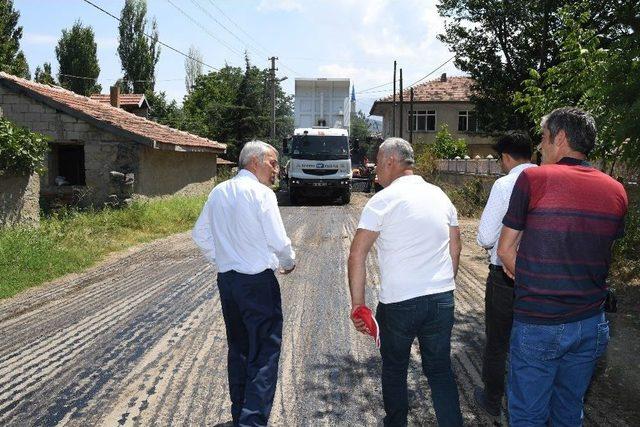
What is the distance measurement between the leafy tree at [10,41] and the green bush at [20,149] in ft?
56.2

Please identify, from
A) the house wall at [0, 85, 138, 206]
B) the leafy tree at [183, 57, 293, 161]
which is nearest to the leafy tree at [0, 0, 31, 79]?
the house wall at [0, 85, 138, 206]

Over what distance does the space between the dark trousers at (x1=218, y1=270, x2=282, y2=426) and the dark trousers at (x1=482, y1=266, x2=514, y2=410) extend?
1436 mm

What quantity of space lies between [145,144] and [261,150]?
1232 cm

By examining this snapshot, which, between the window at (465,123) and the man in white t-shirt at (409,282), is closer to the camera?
the man in white t-shirt at (409,282)

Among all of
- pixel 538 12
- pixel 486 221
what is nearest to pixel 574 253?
pixel 486 221

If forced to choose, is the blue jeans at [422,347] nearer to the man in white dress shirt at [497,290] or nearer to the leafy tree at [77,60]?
the man in white dress shirt at [497,290]

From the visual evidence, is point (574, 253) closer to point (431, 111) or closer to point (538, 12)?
point (538, 12)

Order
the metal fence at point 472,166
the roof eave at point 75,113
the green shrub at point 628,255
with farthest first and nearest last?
the metal fence at point 472,166 < the roof eave at point 75,113 < the green shrub at point 628,255

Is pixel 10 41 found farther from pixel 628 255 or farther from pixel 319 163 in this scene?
pixel 628 255

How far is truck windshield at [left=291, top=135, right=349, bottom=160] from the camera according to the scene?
22.4 m

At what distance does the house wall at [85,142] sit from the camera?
15539 mm

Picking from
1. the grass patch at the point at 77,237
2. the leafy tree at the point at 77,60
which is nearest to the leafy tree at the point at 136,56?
the leafy tree at the point at 77,60

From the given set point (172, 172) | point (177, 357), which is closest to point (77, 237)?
point (177, 357)

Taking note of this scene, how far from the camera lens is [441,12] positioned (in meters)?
25.3
